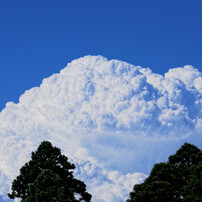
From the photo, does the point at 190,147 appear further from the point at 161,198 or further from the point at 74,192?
the point at 74,192

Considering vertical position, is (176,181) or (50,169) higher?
(176,181)

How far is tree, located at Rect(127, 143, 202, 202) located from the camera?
4578cm

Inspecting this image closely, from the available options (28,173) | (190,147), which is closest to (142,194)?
(190,147)

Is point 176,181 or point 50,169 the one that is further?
point 176,181

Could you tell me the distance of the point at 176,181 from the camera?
51562 millimetres

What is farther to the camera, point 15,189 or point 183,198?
point 15,189

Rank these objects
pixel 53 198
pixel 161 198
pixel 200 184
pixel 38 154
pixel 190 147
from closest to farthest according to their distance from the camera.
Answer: pixel 53 198 → pixel 200 184 → pixel 161 198 → pixel 38 154 → pixel 190 147

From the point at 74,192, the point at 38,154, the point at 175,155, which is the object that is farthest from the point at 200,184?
the point at 38,154

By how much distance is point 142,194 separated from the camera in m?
49.4

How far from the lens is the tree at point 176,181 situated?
150 feet

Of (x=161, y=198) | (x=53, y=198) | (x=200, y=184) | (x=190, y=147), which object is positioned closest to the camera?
(x=53, y=198)

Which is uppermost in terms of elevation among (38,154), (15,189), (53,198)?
(38,154)

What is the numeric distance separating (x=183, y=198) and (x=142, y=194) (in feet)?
16.3

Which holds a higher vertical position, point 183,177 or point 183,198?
point 183,177
